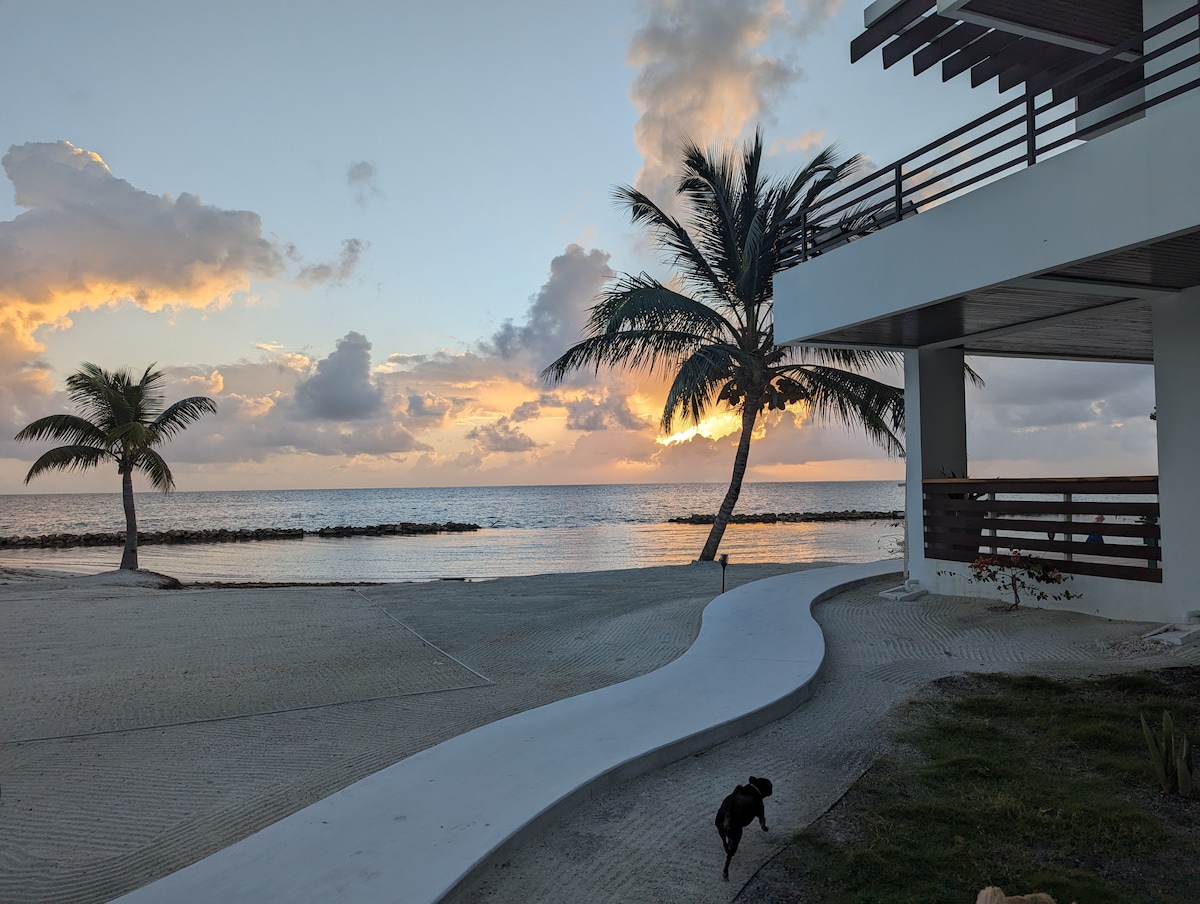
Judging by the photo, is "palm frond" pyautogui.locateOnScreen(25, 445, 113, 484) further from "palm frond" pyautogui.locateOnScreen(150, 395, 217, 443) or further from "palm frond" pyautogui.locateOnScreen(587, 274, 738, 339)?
"palm frond" pyautogui.locateOnScreen(587, 274, 738, 339)

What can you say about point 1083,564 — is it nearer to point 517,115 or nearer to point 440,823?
point 440,823

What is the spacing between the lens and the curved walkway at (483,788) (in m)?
2.85

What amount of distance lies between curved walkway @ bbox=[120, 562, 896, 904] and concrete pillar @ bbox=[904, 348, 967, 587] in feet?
14.7

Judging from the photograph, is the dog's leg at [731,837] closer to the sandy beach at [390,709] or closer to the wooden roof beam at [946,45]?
the sandy beach at [390,709]

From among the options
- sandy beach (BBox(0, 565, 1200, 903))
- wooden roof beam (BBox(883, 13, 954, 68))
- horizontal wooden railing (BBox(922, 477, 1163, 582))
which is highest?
wooden roof beam (BBox(883, 13, 954, 68))

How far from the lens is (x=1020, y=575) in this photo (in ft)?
28.5

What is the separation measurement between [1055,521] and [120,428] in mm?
18745

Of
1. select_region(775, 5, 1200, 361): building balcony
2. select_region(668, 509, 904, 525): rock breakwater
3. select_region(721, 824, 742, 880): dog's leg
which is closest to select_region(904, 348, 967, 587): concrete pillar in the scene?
select_region(775, 5, 1200, 361): building balcony

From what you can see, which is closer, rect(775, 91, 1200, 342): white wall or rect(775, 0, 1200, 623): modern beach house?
rect(775, 91, 1200, 342): white wall

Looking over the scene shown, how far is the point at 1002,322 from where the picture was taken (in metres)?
8.91

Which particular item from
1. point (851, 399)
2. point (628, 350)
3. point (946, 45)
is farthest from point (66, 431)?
point (946, 45)

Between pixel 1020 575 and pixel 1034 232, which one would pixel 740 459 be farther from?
pixel 1034 232

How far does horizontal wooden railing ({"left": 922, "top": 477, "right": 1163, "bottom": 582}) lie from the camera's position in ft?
25.1

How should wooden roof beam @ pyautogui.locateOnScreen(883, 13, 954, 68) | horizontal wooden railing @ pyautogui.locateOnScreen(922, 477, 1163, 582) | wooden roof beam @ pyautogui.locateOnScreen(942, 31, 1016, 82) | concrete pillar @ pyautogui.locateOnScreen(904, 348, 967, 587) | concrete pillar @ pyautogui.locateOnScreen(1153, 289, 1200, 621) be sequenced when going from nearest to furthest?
concrete pillar @ pyautogui.locateOnScreen(1153, 289, 1200, 621)
horizontal wooden railing @ pyautogui.locateOnScreen(922, 477, 1163, 582)
wooden roof beam @ pyautogui.locateOnScreen(883, 13, 954, 68)
wooden roof beam @ pyautogui.locateOnScreen(942, 31, 1016, 82)
concrete pillar @ pyautogui.locateOnScreen(904, 348, 967, 587)
